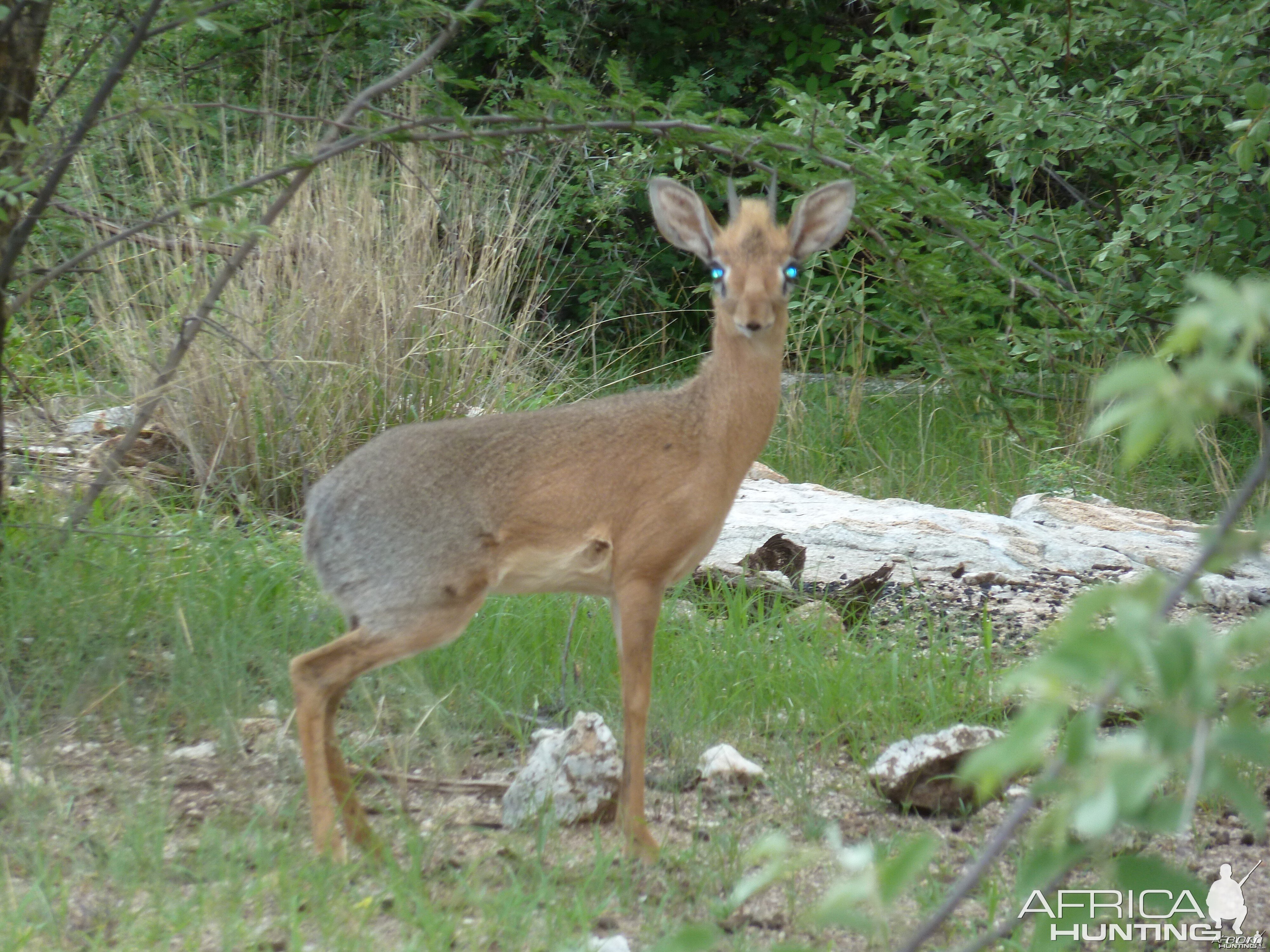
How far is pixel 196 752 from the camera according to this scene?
11.8ft

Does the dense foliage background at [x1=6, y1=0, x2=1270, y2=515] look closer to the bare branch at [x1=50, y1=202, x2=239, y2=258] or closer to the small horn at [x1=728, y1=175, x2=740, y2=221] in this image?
the bare branch at [x1=50, y1=202, x2=239, y2=258]

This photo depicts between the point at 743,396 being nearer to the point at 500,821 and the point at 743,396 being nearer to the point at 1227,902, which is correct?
the point at 500,821

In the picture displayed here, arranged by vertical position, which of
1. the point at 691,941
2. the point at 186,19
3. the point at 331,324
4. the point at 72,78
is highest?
the point at 186,19

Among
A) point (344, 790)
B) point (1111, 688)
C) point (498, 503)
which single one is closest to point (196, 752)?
point (344, 790)

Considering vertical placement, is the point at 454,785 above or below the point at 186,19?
below

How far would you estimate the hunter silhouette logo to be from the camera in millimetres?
2963

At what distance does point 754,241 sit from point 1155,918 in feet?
6.24

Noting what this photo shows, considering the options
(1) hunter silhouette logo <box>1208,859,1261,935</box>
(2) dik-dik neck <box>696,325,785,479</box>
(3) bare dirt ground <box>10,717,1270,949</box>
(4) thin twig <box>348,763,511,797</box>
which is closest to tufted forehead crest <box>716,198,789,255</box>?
(2) dik-dik neck <box>696,325,785,479</box>

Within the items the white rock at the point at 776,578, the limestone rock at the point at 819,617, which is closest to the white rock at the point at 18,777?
the limestone rock at the point at 819,617

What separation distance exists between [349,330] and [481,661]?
7.65ft

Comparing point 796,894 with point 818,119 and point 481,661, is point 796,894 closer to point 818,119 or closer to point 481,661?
point 481,661

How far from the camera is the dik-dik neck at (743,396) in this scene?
3500 millimetres

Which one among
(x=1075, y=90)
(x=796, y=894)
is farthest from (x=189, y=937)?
→ (x=1075, y=90)

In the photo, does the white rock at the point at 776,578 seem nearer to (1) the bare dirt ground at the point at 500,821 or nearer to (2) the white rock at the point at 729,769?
(1) the bare dirt ground at the point at 500,821
